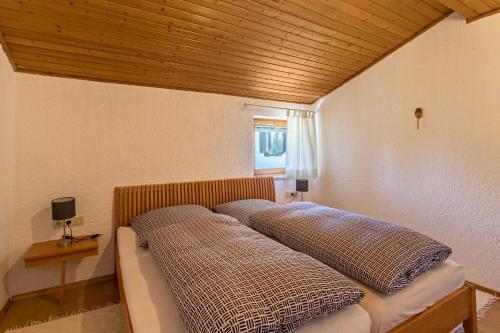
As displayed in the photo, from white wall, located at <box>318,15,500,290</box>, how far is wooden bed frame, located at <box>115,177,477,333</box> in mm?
1180

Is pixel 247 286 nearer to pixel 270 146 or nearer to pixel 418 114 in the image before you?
pixel 418 114

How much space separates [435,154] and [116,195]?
3.37 metres

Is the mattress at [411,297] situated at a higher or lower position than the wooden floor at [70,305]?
higher

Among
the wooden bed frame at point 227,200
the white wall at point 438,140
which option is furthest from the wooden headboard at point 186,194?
the white wall at point 438,140

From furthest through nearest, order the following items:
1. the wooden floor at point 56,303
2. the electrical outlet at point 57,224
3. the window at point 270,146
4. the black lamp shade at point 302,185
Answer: the window at point 270,146 → the black lamp shade at point 302,185 → the electrical outlet at point 57,224 → the wooden floor at point 56,303

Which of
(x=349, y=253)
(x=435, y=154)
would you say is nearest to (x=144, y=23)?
(x=349, y=253)

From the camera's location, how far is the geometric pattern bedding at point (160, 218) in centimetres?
210

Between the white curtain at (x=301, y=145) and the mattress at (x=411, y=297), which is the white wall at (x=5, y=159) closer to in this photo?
the mattress at (x=411, y=297)

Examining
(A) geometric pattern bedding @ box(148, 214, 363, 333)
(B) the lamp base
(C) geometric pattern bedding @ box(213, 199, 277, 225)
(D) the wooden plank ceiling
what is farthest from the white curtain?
(B) the lamp base

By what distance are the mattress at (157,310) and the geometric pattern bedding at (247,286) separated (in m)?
0.05

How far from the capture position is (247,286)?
1015 mm

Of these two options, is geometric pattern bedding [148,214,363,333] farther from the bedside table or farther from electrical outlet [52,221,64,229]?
electrical outlet [52,221,64,229]

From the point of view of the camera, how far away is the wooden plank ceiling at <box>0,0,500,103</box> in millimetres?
1815

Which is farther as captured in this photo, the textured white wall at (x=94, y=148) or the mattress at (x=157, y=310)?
the textured white wall at (x=94, y=148)
